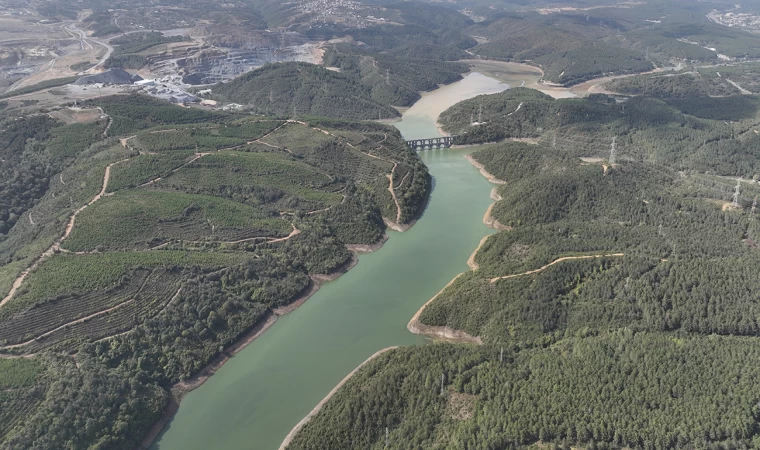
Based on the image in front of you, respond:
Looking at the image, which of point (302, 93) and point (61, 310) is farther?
point (302, 93)

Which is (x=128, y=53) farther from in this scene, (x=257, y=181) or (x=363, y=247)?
(x=363, y=247)

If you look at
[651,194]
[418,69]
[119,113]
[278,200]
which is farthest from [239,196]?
[418,69]

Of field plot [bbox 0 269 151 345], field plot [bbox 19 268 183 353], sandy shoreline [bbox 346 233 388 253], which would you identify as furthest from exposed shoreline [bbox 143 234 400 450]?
field plot [bbox 0 269 151 345]

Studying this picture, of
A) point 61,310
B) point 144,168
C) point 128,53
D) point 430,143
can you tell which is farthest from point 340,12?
point 61,310

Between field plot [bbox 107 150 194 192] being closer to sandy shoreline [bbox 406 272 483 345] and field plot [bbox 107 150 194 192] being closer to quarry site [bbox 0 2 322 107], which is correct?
sandy shoreline [bbox 406 272 483 345]

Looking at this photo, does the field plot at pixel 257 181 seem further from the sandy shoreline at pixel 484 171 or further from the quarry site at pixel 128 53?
the quarry site at pixel 128 53
